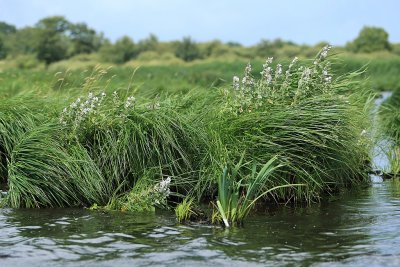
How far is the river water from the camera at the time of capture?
Result: 6.46 meters

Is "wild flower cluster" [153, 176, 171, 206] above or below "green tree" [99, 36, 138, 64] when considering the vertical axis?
below

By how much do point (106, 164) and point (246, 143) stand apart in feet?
6.53

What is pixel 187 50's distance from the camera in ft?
332

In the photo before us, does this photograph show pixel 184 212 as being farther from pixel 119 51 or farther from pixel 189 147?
pixel 119 51

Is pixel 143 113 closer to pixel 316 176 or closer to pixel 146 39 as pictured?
pixel 316 176

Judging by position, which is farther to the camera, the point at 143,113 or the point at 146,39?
the point at 146,39

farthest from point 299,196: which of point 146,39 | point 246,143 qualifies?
point 146,39

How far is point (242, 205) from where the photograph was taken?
805 cm

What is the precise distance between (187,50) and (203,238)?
311 feet

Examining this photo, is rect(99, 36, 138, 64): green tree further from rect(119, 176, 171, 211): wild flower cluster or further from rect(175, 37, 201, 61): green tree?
rect(119, 176, 171, 211): wild flower cluster

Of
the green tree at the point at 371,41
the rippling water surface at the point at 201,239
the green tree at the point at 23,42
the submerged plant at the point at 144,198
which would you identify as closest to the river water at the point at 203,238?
the rippling water surface at the point at 201,239

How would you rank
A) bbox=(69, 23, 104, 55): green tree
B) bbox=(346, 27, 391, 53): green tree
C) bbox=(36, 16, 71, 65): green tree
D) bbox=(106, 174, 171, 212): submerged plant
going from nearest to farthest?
bbox=(106, 174, 171, 212): submerged plant → bbox=(36, 16, 71, 65): green tree → bbox=(69, 23, 104, 55): green tree → bbox=(346, 27, 391, 53): green tree

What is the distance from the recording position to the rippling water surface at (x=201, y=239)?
6473 millimetres

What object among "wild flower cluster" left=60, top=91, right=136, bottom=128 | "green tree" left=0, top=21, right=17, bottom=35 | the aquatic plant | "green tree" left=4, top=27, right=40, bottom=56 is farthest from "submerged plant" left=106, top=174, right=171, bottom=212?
"green tree" left=0, top=21, right=17, bottom=35
